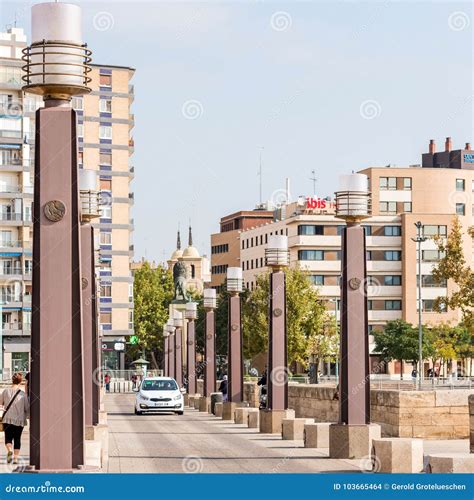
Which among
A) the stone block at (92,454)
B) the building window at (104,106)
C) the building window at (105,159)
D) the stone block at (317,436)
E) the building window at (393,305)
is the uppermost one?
the building window at (104,106)

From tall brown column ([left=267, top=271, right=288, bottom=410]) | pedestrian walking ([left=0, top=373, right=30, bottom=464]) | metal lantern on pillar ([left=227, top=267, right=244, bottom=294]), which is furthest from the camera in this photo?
metal lantern on pillar ([left=227, top=267, right=244, bottom=294])

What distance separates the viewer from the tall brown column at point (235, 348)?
43594mm

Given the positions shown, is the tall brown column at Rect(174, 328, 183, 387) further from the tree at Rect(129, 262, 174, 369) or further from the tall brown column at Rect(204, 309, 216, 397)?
the tree at Rect(129, 262, 174, 369)

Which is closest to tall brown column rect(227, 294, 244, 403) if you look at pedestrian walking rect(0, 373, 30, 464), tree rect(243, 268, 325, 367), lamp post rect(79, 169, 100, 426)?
lamp post rect(79, 169, 100, 426)

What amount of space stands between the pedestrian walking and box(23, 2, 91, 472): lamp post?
719 cm

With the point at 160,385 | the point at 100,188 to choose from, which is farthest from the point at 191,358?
the point at 100,188

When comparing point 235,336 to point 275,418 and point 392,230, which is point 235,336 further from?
point 392,230

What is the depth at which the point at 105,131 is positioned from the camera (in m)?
113

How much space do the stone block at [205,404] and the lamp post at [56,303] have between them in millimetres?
40672

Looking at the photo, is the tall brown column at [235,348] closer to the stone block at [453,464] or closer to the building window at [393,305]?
the stone block at [453,464]

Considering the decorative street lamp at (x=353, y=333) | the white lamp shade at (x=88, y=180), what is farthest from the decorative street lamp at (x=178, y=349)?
the decorative street lamp at (x=353, y=333)

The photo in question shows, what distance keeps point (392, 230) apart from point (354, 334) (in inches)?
4357

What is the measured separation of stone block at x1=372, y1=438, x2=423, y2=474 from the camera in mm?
19812

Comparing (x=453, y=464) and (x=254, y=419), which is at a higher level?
(x=453, y=464)
